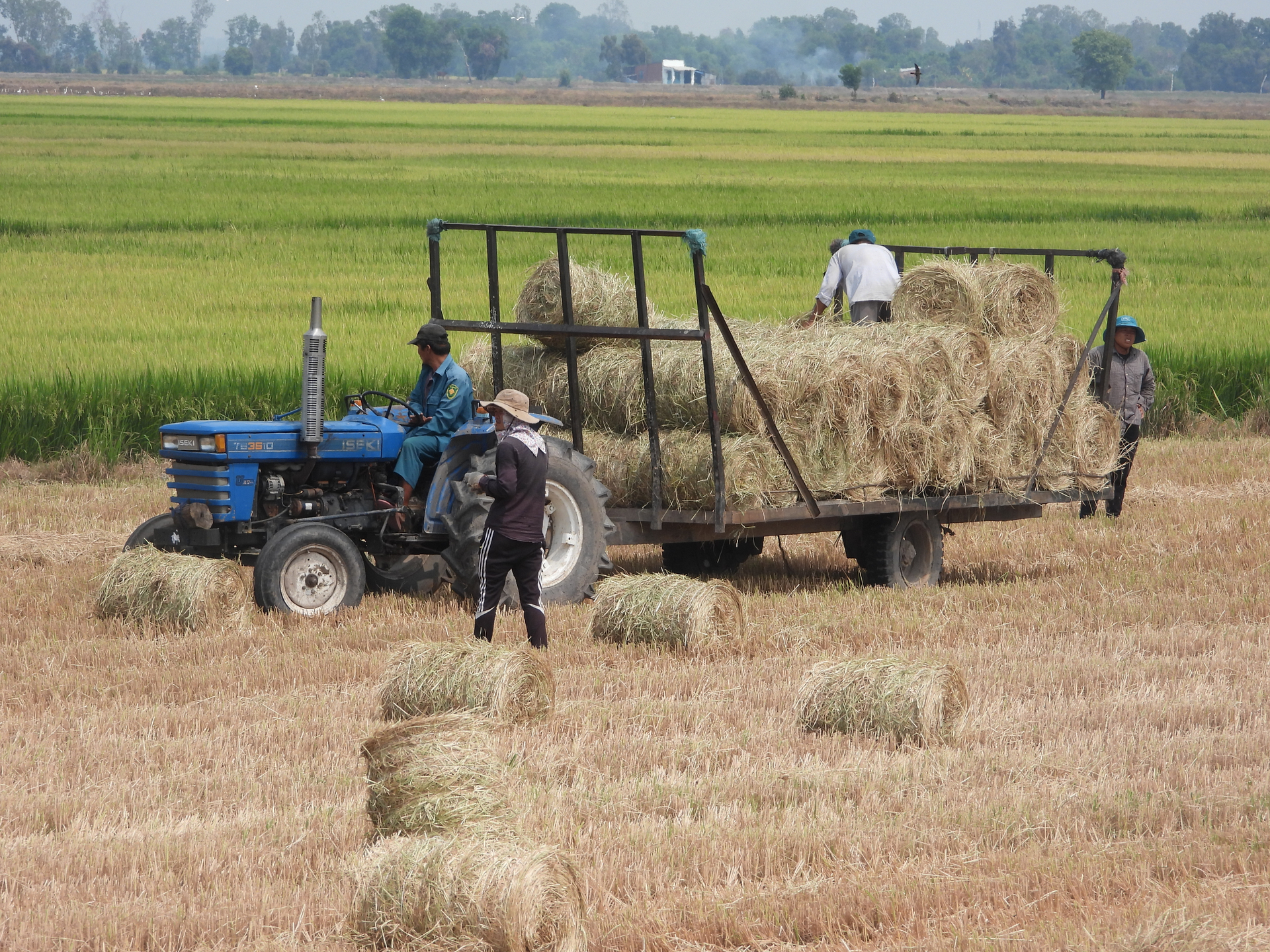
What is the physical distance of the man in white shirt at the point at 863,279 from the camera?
12141 mm

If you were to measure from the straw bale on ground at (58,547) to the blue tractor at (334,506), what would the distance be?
160cm

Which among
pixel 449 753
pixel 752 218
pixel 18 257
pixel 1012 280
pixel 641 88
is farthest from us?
pixel 641 88

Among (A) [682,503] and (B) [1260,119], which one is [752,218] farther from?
(B) [1260,119]

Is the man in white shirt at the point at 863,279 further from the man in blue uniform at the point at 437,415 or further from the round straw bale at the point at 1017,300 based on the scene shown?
the man in blue uniform at the point at 437,415

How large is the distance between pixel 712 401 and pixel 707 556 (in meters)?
2.32

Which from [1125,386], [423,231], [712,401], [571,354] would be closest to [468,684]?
[712,401]

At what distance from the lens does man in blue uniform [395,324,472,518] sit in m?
9.73

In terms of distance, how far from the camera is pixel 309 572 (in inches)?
370

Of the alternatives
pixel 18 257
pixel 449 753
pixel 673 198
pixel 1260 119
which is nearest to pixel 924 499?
pixel 449 753

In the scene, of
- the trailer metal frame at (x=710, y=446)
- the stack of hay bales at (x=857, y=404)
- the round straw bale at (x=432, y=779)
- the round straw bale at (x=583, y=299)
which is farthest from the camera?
the round straw bale at (x=583, y=299)

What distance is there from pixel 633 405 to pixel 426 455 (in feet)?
4.60

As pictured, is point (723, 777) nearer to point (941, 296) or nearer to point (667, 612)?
point (667, 612)

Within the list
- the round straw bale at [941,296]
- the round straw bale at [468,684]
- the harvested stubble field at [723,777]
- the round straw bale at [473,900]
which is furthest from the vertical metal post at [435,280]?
the round straw bale at [473,900]

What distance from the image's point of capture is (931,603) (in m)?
10.2
